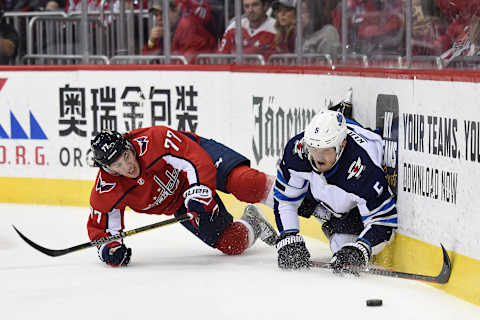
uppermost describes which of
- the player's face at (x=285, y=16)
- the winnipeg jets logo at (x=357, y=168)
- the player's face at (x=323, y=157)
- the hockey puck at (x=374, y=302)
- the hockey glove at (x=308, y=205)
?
the player's face at (x=285, y=16)

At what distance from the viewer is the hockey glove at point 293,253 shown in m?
4.89

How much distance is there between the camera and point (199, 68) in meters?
7.06

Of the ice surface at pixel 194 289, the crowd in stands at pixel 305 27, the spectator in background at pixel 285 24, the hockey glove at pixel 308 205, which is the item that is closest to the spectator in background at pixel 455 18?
the crowd in stands at pixel 305 27

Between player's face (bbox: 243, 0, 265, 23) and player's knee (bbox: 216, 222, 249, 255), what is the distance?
7.16 feet

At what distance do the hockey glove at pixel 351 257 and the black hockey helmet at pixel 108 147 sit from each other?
1267 mm

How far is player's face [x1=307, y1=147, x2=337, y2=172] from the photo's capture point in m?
4.62

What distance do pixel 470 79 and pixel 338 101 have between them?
1.56 m

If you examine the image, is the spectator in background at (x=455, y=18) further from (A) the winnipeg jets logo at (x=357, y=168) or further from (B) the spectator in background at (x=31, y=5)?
(B) the spectator in background at (x=31, y=5)

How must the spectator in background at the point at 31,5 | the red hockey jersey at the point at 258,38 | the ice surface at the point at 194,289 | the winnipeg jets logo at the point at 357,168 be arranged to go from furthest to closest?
the spectator in background at the point at 31,5 → the red hockey jersey at the point at 258,38 → the winnipeg jets logo at the point at 357,168 → the ice surface at the point at 194,289

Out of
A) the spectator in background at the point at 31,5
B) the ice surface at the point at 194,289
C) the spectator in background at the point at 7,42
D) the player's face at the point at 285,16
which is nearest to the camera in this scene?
the ice surface at the point at 194,289

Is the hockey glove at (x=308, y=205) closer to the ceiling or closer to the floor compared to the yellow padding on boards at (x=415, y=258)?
closer to the ceiling

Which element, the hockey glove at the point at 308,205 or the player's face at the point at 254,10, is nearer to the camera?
the hockey glove at the point at 308,205

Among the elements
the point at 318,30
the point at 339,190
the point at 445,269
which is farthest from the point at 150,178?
the point at 318,30

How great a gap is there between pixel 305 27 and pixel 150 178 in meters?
2.11
